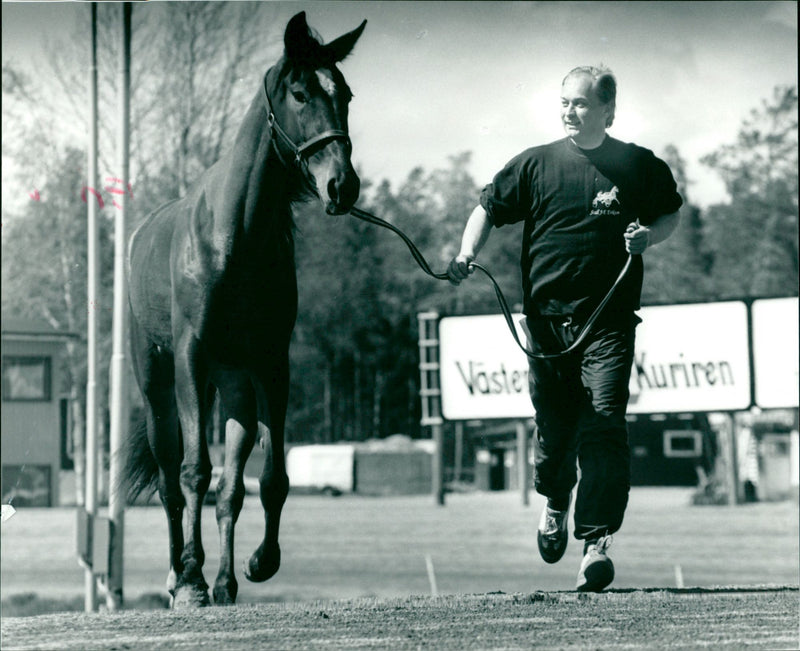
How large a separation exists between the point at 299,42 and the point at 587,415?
198 centimetres

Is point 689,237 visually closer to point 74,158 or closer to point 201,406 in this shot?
point 74,158

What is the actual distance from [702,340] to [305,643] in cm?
857

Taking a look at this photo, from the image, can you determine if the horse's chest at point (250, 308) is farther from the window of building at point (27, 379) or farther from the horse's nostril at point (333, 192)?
the window of building at point (27, 379)

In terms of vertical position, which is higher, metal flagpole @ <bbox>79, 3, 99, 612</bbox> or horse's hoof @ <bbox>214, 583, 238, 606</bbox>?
metal flagpole @ <bbox>79, 3, 99, 612</bbox>

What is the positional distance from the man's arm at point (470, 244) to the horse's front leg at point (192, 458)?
45.0 inches

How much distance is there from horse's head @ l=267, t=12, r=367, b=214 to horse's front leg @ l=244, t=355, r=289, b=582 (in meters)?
0.95

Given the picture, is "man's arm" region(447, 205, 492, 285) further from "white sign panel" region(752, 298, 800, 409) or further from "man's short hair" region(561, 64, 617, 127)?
"white sign panel" region(752, 298, 800, 409)

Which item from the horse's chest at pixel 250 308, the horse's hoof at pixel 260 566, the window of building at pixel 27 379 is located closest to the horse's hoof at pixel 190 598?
the horse's hoof at pixel 260 566

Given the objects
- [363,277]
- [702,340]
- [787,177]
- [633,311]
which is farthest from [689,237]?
[633,311]

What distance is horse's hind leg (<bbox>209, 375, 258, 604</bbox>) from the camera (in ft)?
19.3

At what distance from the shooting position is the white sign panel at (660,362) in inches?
448

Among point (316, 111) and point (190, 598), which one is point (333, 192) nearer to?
point (316, 111)

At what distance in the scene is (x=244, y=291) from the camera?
5836 mm

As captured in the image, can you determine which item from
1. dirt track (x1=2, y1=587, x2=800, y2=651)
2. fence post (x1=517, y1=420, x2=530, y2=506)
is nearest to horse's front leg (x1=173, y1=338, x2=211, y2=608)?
dirt track (x1=2, y1=587, x2=800, y2=651)
